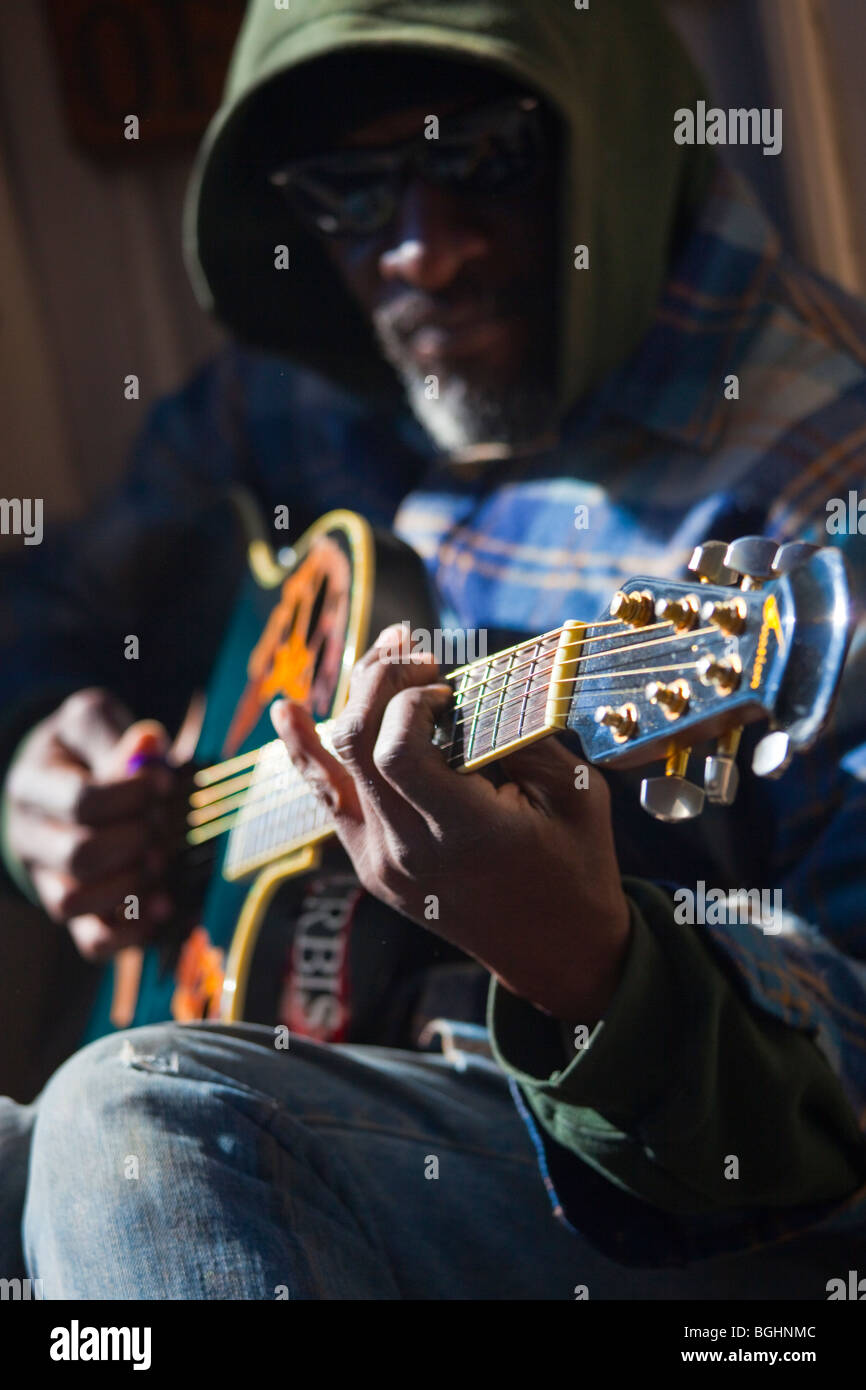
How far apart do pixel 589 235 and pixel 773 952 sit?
490 mm

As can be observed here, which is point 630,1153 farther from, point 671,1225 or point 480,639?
point 480,639

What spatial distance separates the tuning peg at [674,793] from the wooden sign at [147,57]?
121 centimetres

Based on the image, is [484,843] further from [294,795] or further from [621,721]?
[294,795]

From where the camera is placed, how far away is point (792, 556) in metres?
0.47

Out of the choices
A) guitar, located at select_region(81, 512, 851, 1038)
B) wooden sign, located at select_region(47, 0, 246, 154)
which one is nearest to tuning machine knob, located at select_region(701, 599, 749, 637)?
guitar, located at select_region(81, 512, 851, 1038)

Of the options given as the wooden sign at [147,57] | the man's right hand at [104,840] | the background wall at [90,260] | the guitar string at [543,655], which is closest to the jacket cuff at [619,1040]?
the guitar string at [543,655]

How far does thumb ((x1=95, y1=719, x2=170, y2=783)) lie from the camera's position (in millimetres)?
1048

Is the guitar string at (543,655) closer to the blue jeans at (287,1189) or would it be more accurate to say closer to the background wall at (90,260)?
the blue jeans at (287,1189)

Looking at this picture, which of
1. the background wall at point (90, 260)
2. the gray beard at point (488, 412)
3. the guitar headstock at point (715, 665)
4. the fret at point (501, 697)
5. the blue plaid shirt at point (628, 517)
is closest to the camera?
the guitar headstock at point (715, 665)

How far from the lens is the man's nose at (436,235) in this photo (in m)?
0.91

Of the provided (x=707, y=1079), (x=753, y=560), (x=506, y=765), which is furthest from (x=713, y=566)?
(x=707, y=1079)

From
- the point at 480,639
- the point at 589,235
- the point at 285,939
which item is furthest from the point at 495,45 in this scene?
the point at 285,939

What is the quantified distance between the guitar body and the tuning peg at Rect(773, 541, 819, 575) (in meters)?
0.33

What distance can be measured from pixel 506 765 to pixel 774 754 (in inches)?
5.2
